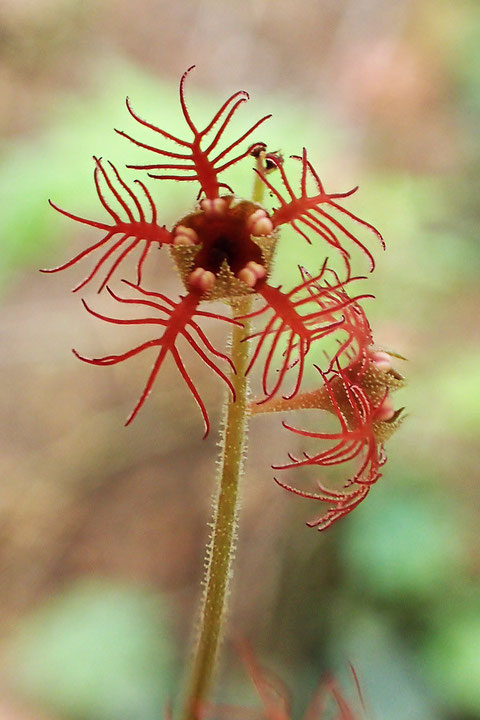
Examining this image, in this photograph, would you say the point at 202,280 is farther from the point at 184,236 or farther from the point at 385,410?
the point at 385,410

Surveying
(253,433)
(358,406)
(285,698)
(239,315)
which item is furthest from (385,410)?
(253,433)

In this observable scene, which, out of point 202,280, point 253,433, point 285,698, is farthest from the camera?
point 253,433

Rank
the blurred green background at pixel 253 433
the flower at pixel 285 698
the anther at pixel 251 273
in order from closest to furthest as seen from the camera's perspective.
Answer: the anther at pixel 251 273, the flower at pixel 285 698, the blurred green background at pixel 253 433

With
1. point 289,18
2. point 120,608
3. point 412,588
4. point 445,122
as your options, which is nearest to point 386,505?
point 412,588

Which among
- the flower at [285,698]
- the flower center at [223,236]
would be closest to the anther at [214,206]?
the flower center at [223,236]

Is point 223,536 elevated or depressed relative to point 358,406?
depressed

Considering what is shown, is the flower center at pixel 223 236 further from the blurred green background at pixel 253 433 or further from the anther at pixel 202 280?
the blurred green background at pixel 253 433
